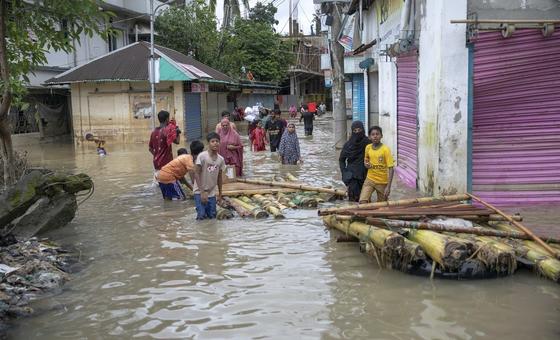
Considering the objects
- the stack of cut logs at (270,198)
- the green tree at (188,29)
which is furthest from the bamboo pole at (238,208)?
the green tree at (188,29)

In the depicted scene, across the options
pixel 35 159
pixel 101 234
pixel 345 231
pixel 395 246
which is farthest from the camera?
pixel 35 159

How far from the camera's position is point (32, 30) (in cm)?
866

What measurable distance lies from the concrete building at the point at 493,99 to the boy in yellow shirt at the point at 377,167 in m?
1.29

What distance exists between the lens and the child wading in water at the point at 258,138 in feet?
60.9

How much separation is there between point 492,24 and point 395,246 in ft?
14.8

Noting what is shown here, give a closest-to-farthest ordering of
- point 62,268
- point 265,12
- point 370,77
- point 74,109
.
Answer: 1. point 62,268
2. point 370,77
3. point 74,109
4. point 265,12

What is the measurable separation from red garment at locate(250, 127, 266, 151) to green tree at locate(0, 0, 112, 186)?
9765 mm

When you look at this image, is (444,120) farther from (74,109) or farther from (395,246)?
(74,109)

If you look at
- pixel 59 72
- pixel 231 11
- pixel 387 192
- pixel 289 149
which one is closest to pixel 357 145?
Answer: pixel 387 192

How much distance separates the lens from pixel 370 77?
706 inches

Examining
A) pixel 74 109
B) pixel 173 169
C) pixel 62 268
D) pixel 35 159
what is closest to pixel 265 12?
pixel 74 109

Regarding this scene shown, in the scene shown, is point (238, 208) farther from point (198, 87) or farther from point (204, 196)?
point (198, 87)

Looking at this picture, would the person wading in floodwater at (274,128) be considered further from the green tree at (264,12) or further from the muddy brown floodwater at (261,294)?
the green tree at (264,12)

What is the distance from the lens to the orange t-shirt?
32.0ft
